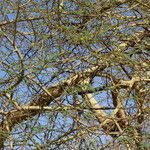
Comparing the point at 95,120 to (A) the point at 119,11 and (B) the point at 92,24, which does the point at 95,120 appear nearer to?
(B) the point at 92,24

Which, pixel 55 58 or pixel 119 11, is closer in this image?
pixel 55 58

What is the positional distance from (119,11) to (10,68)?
1.31m

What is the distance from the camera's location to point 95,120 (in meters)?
3.85

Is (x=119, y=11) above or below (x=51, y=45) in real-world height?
above

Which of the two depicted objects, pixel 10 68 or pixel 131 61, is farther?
pixel 131 61

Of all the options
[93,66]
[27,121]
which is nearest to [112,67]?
[93,66]

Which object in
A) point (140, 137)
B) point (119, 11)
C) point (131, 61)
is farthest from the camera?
point (119, 11)

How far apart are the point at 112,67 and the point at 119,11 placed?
66 cm

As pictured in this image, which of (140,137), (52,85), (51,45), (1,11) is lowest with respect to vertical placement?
(140,137)

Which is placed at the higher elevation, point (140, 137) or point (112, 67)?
point (112, 67)

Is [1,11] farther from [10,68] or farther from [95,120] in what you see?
[95,120]

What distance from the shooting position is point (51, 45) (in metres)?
→ 4.04

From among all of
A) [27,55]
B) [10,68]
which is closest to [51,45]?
[27,55]

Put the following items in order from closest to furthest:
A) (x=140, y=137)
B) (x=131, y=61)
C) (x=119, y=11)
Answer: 1. (x=140, y=137)
2. (x=131, y=61)
3. (x=119, y=11)
